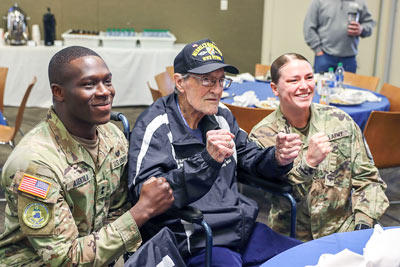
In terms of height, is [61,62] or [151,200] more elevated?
[61,62]

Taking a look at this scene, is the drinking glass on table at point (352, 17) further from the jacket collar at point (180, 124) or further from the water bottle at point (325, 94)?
the jacket collar at point (180, 124)

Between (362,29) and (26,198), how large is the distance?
468 centimetres

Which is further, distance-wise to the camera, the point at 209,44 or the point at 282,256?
the point at 209,44

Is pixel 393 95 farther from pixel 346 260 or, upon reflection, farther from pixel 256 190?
pixel 346 260

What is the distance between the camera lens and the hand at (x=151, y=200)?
162 centimetres

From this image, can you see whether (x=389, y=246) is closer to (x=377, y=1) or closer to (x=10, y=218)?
(x=10, y=218)

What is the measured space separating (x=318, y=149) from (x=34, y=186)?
1.07 meters

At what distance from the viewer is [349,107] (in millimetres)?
3605

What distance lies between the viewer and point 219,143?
5.69ft

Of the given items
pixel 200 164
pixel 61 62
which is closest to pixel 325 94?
pixel 200 164

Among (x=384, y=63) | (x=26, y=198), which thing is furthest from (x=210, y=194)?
(x=384, y=63)

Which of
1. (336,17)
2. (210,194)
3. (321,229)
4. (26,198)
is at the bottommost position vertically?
(321,229)

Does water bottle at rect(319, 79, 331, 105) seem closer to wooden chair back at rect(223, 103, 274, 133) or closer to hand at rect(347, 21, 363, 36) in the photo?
wooden chair back at rect(223, 103, 274, 133)

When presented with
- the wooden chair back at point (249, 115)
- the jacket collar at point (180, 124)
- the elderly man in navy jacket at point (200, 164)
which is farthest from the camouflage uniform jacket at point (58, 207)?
the wooden chair back at point (249, 115)
